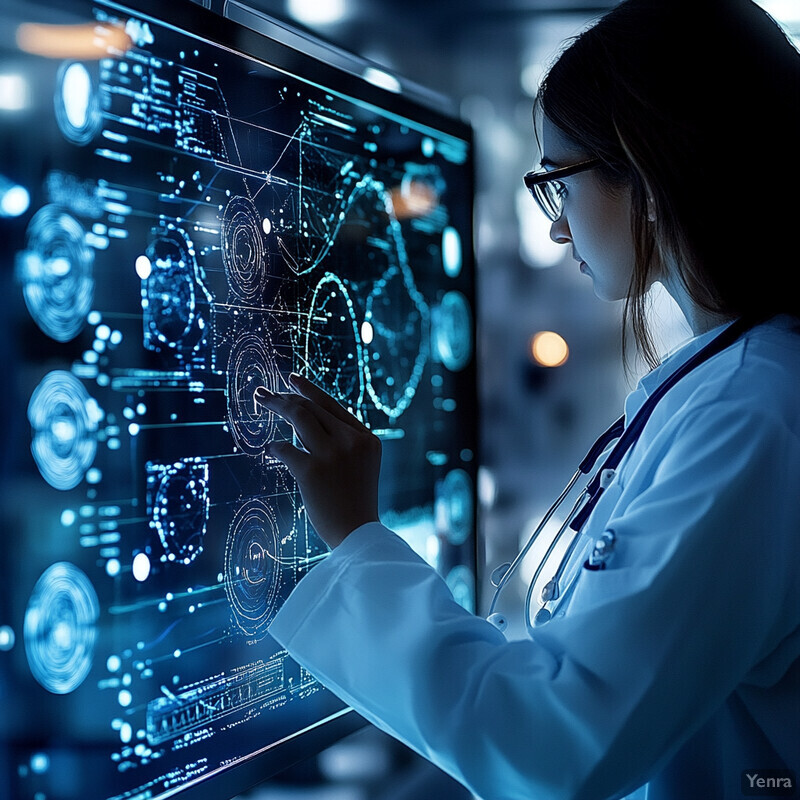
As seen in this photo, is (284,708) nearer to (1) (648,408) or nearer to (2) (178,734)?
(2) (178,734)

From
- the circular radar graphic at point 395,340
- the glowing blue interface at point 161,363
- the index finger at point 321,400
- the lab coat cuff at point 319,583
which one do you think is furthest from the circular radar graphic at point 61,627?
the circular radar graphic at point 395,340

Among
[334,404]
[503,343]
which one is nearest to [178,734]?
[334,404]

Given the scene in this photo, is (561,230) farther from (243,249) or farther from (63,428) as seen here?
(63,428)

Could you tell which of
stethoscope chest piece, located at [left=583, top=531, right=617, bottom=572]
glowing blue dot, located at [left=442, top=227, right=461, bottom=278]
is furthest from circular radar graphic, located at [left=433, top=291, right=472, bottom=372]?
stethoscope chest piece, located at [left=583, top=531, right=617, bottom=572]

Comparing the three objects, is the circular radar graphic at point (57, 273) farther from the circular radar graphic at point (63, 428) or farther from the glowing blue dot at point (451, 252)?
the glowing blue dot at point (451, 252)

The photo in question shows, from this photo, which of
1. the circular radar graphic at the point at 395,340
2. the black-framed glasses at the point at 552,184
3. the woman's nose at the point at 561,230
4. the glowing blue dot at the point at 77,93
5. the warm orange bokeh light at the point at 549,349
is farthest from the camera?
the warm orange bokeh light at the point at 549,349

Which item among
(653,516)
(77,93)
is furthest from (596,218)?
(77,93)

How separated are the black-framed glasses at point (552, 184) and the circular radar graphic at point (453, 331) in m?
0.41

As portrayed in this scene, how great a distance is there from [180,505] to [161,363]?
137 mm

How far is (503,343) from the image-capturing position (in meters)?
1.65

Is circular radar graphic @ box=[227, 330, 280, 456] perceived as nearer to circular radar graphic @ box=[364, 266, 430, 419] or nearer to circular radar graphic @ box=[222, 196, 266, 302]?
circular radar graphic @ box=[222, 196, 266, 302]

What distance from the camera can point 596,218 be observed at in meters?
0.85

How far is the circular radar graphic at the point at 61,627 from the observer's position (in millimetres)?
671

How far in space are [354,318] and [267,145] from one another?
259mm
